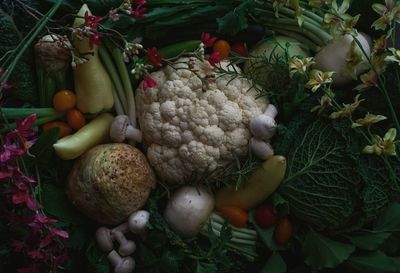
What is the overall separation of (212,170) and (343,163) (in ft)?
1.06

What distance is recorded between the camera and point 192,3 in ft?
4.60

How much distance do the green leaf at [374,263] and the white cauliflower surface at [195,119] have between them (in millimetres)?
395

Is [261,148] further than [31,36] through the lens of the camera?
Yes

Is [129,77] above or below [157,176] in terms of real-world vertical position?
above

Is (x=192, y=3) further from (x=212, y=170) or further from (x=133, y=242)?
(x=133, y=242)

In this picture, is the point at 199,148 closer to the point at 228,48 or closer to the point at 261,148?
the point at 261,148

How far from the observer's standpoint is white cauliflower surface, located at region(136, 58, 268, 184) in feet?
4.44

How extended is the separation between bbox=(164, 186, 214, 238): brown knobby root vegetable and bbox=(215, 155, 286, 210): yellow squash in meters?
0.05

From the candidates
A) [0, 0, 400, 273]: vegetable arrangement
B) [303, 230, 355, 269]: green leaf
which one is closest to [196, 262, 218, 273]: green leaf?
[0, 0, 400, 273]: vegetable arrangement

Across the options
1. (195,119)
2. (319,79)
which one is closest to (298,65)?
(319,79)

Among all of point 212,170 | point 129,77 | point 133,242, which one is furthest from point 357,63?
point 133,242

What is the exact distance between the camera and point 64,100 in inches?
53.2

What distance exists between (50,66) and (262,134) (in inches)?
21.7

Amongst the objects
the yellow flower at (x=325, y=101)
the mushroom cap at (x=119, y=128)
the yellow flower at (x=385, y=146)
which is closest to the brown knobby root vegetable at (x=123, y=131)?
the mushroom cap at (x=119, y=128)
